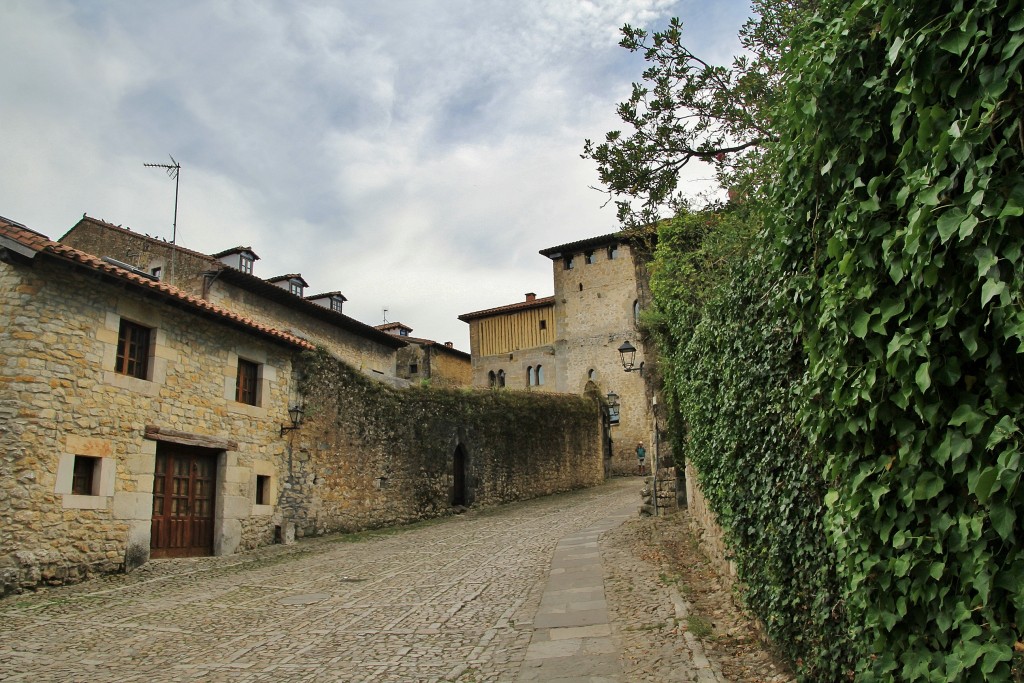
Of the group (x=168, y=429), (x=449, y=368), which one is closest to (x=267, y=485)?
(x=168, y=429)

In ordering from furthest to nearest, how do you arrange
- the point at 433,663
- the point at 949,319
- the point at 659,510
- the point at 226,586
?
the point at 659,510, the point at 226,586, the point at 433,663, the point at 949,319

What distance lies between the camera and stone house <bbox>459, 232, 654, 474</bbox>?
3838cm

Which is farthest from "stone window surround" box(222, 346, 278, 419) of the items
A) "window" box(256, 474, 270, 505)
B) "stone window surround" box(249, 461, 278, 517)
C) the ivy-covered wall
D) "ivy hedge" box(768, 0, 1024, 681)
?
"ivy hedge" box(768, 0, 1024, 681)

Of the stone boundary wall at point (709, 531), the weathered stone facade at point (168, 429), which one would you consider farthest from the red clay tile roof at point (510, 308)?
the stone boundary wall at point (709, 531)

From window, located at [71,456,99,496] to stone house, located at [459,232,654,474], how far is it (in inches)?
1107

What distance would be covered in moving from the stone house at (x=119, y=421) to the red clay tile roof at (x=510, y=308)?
27.6 m

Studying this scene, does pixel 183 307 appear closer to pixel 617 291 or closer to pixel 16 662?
pixel 16 662

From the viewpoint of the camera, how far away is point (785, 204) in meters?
4.45

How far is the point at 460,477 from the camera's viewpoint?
23266 millimetres

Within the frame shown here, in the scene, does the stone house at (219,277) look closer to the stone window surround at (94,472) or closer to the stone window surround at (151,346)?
the stone window surround at (151,346)

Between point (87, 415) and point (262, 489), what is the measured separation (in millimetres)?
4921

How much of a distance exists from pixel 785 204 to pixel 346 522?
1574 cm

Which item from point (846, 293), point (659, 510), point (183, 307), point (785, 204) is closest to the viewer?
point (846, 293)

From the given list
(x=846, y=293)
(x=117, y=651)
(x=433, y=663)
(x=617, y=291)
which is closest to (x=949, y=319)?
(x=846, y=293)
